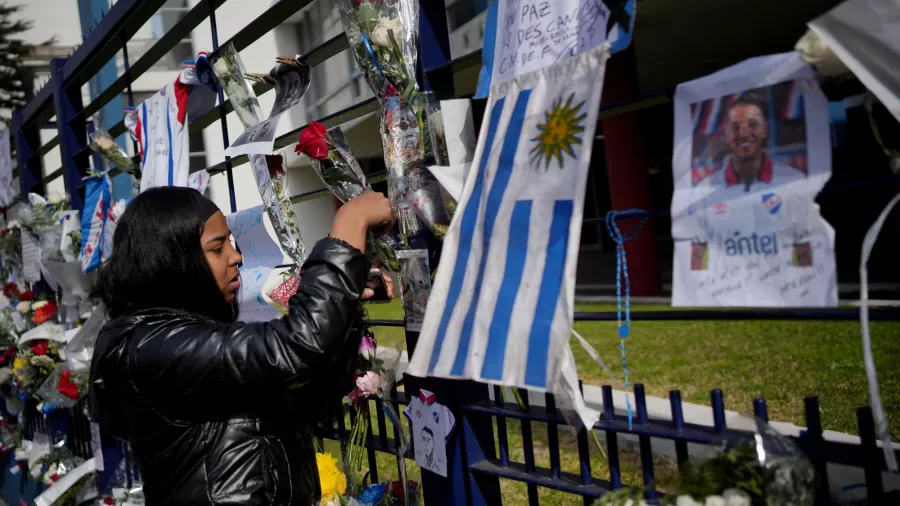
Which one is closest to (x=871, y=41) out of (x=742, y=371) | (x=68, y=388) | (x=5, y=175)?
(x=68, y=388)

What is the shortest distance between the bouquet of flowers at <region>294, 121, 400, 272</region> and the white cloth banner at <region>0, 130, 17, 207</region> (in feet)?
14.9

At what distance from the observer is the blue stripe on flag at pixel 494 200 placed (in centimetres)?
165

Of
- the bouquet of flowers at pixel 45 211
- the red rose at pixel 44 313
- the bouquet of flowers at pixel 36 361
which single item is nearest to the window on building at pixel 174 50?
the bouquet of flowers at pixel 45 211

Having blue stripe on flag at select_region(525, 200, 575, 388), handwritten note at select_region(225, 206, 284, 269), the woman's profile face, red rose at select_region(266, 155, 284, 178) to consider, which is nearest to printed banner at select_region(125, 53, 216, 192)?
handwritten note at select_region(225, 206, 284, 269)

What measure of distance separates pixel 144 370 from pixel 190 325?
0.14 meters

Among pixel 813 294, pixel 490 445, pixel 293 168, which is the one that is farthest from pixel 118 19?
pixel 293 168

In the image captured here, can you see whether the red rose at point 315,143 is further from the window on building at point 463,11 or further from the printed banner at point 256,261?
the window on building at point 463,11

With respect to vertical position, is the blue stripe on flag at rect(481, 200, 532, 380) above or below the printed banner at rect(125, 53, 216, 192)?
below

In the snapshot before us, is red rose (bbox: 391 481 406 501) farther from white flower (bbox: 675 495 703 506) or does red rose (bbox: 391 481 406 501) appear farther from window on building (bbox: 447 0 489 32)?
window on building (bbox: 447 0 489 32)

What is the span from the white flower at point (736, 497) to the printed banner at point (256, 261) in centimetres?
149

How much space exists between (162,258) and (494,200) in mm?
824

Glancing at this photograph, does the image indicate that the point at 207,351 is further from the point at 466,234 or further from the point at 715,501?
the point at 715,501

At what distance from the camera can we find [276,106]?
7.88 feet

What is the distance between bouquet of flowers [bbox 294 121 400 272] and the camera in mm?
2033
